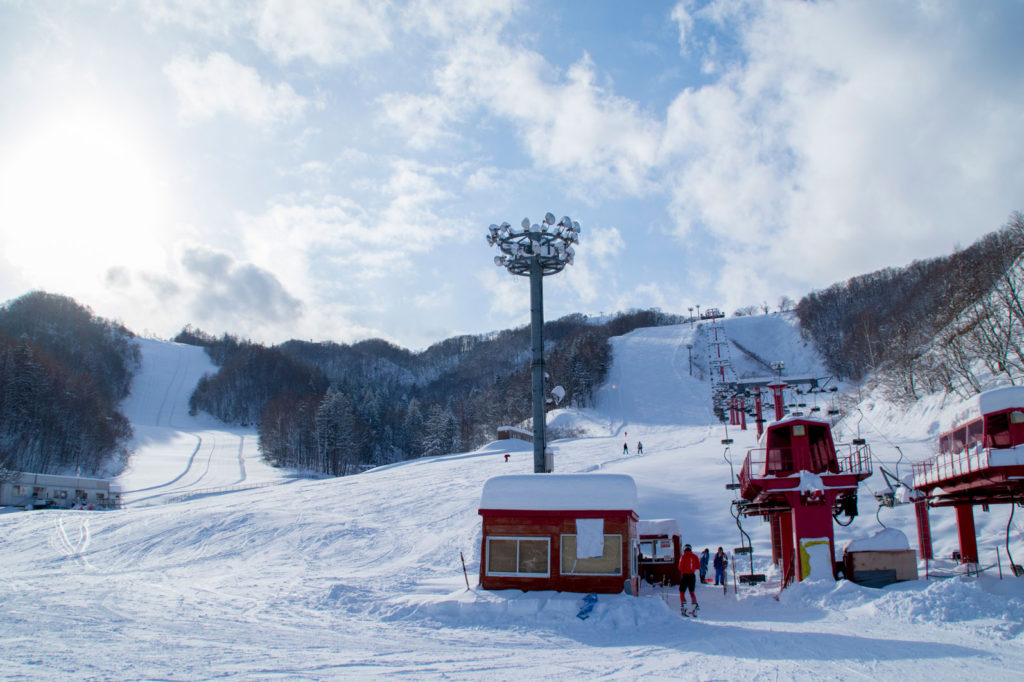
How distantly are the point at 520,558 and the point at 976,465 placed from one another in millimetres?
11165

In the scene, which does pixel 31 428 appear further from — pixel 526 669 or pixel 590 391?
pixel 526 669

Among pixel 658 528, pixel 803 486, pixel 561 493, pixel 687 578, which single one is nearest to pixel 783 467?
pixel 803 486

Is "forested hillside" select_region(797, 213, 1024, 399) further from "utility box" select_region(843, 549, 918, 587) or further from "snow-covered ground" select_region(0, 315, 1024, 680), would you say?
"utility box" select_region(843, 549, 918, 587)

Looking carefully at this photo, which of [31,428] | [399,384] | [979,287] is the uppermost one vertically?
[399,384]

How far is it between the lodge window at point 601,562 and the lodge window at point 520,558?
18.4 inches

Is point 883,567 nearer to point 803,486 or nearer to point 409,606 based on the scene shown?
point 803,486

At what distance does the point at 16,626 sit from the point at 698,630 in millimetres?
11391

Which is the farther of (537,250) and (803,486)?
(537,250)

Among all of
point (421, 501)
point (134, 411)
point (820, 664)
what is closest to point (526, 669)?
point (820, 664)

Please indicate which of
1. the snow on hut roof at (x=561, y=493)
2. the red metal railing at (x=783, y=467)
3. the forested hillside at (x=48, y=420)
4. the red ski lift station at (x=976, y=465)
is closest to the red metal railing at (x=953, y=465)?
the red ski lift station at (x=976, y=465)

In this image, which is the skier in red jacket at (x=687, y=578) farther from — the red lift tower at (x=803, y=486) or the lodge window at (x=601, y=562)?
the red lift tower at (x=803, y=486)

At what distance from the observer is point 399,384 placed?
173m

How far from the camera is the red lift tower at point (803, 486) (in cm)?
1711

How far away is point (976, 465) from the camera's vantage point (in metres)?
15.8
